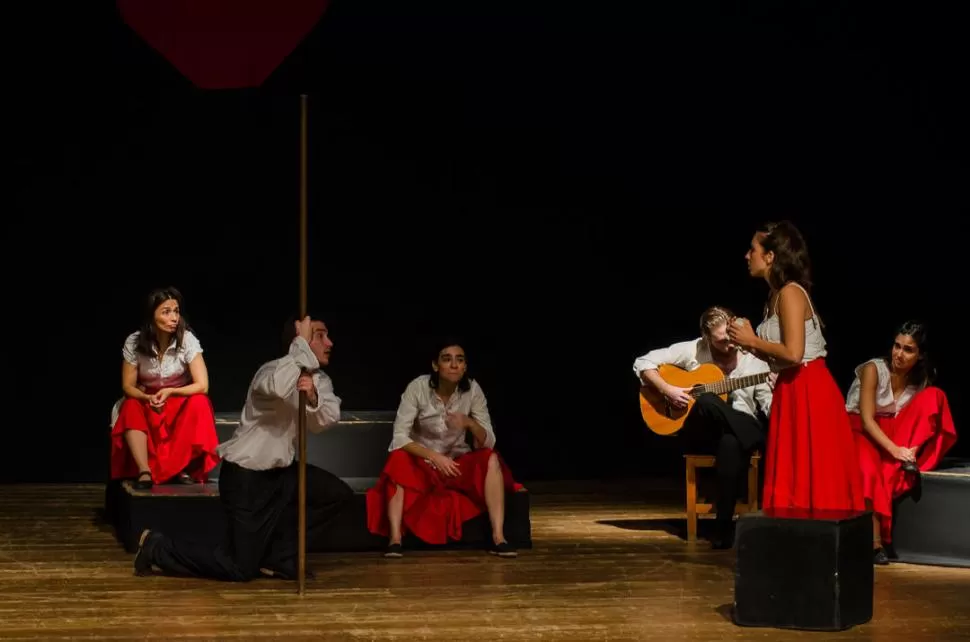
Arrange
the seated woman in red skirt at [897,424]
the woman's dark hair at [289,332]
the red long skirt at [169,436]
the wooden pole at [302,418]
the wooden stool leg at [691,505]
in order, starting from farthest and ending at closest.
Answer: the red long skirt at [169,436], the wooden stool leg at [691,505], the seated woman in red skirt at [897,424], the woman's dark hair at [289,332], the wooden pole at [302,418]

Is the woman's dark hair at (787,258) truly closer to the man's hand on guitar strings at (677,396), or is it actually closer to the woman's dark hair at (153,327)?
the man's hand on guitar strings at (677,396)

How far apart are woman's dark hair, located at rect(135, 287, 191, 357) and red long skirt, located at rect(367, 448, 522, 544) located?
4.03ft

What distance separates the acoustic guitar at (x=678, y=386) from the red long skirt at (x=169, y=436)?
1.87 meters

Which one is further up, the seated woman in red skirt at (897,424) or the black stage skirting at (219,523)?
the seated woman in red skirt at (897,424)

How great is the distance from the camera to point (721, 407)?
Result: 226 inches

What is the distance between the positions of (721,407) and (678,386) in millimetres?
295

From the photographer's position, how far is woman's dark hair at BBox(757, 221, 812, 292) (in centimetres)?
448

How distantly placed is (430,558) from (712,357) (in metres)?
1.51

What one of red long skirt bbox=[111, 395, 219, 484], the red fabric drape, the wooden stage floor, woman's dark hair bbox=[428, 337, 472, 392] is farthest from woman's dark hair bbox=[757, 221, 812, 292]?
the red fabric drape

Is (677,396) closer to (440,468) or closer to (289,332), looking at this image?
(440,468)

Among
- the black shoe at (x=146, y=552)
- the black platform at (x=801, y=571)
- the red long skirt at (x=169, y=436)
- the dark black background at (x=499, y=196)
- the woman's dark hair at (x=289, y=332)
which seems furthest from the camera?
the dark black background at (x=499, y=196)

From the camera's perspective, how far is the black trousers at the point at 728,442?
5.70m

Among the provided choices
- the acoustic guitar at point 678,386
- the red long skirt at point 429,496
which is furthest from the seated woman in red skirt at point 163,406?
the acoustic guitar at point 678,386

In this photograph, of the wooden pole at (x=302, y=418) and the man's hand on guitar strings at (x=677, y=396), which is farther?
the man's hand on guitar strings at (x=677, y=396)
